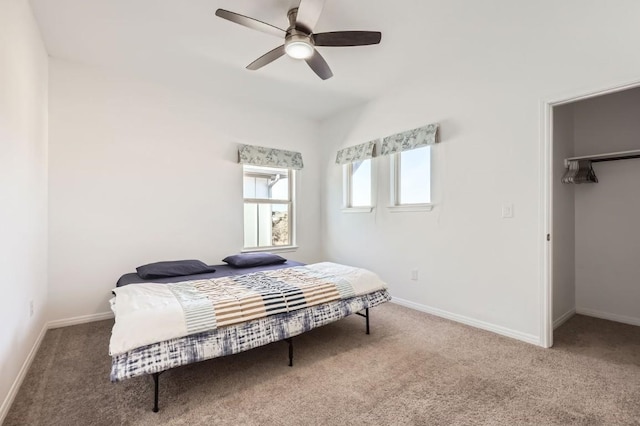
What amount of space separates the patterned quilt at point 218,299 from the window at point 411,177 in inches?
51.2

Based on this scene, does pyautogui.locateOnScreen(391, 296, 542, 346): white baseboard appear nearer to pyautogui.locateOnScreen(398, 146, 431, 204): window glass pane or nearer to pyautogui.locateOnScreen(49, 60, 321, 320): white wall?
pyautogui.locateOnScreen(398, 146, 431, 204): window glass pane

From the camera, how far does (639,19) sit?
6.89 feet

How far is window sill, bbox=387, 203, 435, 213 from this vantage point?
136 inches

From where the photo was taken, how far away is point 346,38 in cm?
236

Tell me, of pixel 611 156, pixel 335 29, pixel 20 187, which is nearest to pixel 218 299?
pixel 20 187

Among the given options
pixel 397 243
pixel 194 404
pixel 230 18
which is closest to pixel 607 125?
pixel 397 243

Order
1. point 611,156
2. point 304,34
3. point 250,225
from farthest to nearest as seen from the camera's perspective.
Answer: point 250,225 → point 611,156 → point 304,34

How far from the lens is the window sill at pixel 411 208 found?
346cm

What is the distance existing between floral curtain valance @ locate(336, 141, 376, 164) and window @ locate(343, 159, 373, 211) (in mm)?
148

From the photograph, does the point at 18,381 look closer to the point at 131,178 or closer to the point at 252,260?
the point at 252,260

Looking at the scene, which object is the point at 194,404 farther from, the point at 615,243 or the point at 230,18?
the point at 615,243

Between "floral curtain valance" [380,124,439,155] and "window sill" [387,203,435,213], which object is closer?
"floral curtain valance" [380,124,439,155]

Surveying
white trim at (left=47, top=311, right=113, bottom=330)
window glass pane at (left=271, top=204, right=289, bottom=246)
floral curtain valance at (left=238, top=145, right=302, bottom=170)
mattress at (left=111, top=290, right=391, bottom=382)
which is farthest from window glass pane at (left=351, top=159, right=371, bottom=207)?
white trim at (left=47, top=311, right=113, bottom=330)

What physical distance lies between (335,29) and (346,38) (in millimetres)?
391
